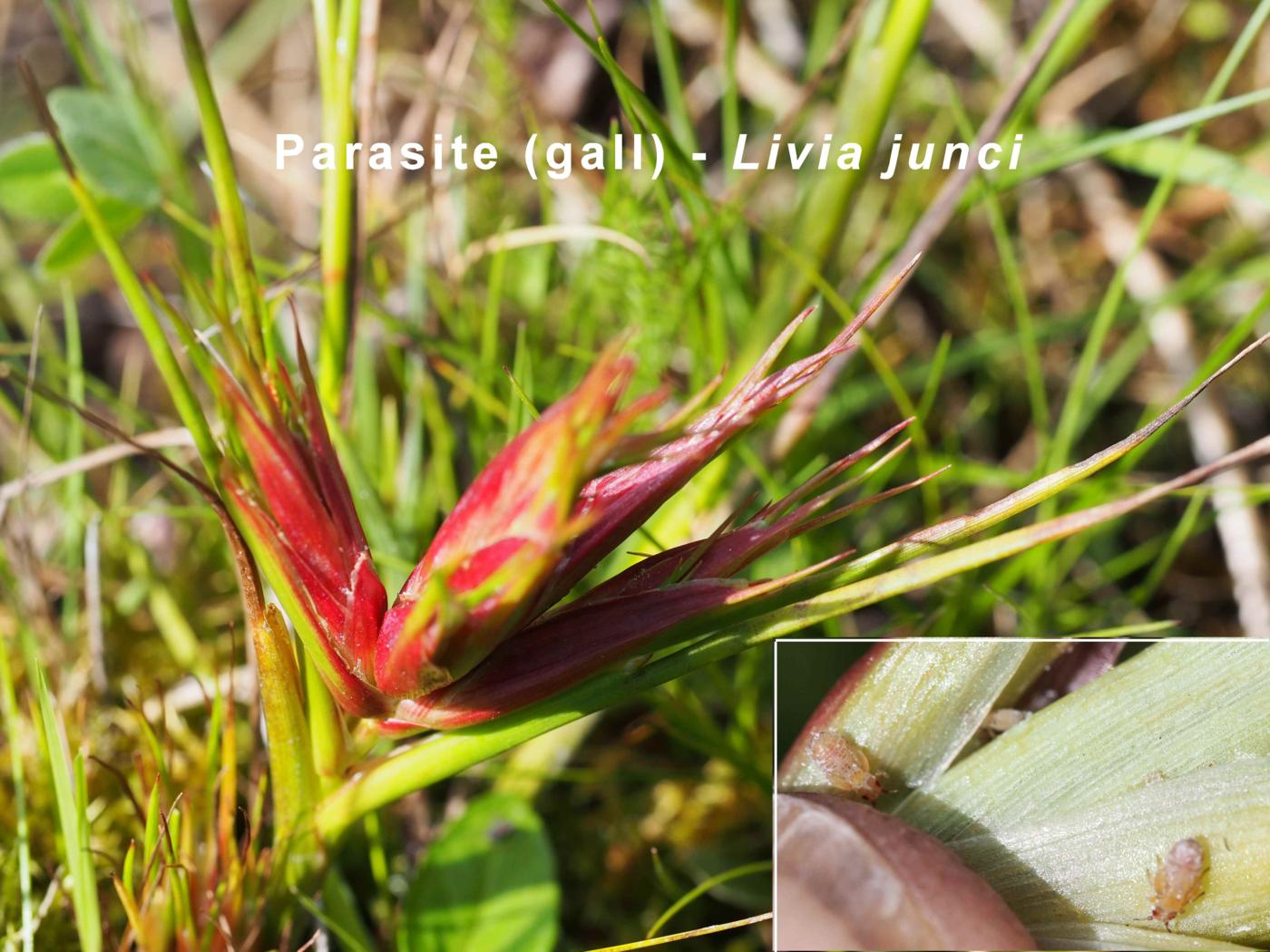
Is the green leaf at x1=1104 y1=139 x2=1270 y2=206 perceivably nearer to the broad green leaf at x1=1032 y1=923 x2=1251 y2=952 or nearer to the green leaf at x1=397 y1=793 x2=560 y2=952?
the broad green leaf at x1=1032 y1=923 x2=1251 y2=952

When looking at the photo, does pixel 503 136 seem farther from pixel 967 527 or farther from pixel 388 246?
pixel 967 527

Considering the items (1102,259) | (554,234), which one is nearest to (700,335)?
(554,234)

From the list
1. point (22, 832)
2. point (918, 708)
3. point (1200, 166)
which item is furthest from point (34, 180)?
point (1200, 166)

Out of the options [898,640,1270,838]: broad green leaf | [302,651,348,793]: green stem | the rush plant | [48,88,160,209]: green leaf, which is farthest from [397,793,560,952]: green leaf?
[48,88,160,209]: green leaf

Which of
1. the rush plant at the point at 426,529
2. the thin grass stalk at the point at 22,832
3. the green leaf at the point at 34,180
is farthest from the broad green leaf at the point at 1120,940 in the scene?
the green leaf at the point at 34,180

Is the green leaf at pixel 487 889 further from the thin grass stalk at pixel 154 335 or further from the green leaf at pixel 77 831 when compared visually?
the thin grass stalk at pixel 154 335

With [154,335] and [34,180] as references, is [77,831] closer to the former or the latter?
[154,335]
